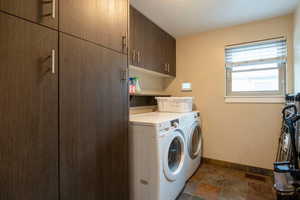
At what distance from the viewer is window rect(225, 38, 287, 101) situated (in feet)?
7.38

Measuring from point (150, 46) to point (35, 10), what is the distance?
156 centimetres

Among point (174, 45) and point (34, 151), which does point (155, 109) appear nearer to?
point (174, 45)

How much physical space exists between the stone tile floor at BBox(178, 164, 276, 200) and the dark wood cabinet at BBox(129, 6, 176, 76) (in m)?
1.68

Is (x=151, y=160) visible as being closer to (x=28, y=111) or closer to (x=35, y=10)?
(x=28, y=111)

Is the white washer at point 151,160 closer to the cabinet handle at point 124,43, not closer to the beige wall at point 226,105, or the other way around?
the cabinet handle at point 124,43

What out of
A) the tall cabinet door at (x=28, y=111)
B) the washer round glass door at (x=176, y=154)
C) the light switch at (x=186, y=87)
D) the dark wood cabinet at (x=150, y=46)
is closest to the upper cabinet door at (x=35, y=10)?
the tall cabinet door at (x=28, y=111)

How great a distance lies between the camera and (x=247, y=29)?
7.88 ft

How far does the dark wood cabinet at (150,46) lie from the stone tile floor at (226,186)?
168cm

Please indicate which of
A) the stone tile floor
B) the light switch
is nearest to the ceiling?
the light switch

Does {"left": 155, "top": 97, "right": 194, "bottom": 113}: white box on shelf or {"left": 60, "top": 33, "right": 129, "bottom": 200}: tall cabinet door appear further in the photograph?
{"left": 155, "top": 97, "right": 194, "bottom": 113}: white box on shelf

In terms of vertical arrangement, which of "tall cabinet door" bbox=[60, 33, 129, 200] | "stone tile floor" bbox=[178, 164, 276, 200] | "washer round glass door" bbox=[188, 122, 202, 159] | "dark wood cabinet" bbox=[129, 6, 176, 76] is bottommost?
"stone tile floor" bbox=[178, 164, 276, 200]

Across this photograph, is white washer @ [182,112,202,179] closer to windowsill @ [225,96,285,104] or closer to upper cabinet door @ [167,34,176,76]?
windowsill @ [225,96,285,104]

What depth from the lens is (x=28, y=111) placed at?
0.84m

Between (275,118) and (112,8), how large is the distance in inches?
99.3
